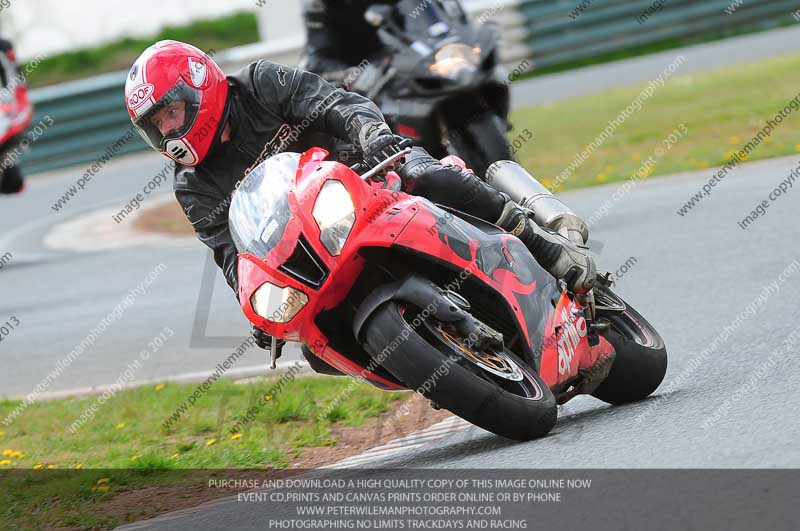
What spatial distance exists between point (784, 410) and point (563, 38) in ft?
61.4

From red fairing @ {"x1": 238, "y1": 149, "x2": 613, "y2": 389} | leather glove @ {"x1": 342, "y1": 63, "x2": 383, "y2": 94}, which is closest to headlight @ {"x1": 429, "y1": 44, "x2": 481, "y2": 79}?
leather glove @ {"x1": 342, "y1": 63, "x2": 383, "y2": 94}

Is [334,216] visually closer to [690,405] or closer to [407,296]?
[407,296]

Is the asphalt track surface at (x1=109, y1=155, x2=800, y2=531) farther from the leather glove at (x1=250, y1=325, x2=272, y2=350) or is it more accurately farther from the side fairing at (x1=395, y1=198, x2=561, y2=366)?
the leather glove at (x1=250, y1=325, x2=272, y2=350)

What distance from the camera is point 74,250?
1392cm

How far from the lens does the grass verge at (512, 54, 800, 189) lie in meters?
12.6

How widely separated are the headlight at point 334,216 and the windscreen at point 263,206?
122 millimetres

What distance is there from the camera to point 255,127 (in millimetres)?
5645

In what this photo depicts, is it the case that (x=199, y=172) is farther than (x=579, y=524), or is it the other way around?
(x=199, y=172)

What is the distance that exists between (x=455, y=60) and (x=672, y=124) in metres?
7.50

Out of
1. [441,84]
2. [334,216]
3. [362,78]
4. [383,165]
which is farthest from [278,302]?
[362,78]

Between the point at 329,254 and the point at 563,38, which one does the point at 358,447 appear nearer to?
the point at 329,254

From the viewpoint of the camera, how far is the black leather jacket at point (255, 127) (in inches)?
216

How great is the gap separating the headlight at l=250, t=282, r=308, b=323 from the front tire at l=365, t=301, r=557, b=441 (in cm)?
27

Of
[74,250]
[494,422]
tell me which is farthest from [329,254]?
[74,250]
